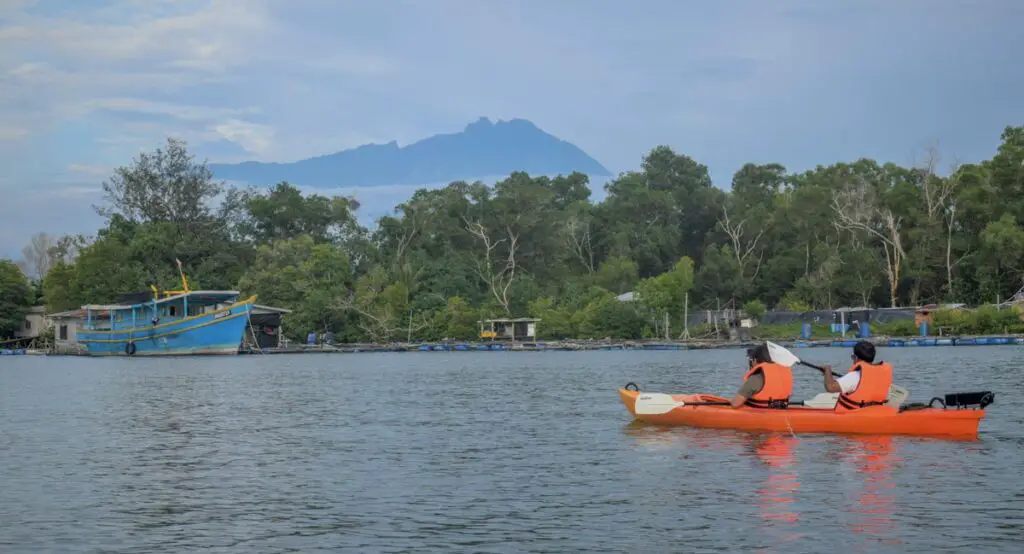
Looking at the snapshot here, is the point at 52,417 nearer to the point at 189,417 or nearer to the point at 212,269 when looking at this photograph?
the point at 189,417

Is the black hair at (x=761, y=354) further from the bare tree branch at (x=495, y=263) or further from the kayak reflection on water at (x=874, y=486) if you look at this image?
the bare tree branch at (x=495, y=263)

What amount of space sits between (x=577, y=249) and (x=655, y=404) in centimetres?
8222

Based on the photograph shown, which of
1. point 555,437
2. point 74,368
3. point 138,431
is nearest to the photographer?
point 555,437

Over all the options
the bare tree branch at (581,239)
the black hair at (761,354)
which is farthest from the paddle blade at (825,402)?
the bare tree branch at (581,239)

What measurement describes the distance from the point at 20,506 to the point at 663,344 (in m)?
72.0

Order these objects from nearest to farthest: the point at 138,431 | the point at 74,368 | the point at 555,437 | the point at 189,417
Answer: the point at 555,437 < the point at 138,431 < the point at 189,417 < the point at 74,368

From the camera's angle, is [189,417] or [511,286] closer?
[189,417]

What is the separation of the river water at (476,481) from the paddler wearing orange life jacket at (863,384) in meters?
0.85

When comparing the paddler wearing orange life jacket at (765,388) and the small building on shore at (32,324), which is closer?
the paddler wearing orange life jacket at (765,388)

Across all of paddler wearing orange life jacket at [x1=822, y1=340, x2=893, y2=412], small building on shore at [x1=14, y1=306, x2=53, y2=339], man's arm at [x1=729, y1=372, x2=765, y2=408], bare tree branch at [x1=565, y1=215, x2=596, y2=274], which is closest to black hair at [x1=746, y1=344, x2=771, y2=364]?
man's arm at [x1=729, y1=372, x2=765, y2=408]

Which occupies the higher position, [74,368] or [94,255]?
[94,255]

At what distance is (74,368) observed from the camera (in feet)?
249

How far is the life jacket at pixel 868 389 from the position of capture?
2530cm

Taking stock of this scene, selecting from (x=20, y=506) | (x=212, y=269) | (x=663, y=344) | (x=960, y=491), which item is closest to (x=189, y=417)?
(x=20, y=506)
